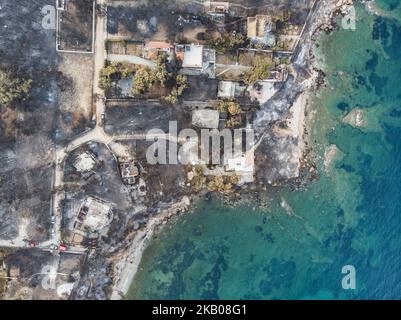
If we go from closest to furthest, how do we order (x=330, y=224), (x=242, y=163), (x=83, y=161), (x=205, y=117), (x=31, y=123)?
(x=31, y=123) < (x=83, y=161) < (x=205, y=117) < (x=242, y=163) < (x=330, y=224)

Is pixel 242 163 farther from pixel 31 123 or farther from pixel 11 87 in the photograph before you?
pixel 11 87

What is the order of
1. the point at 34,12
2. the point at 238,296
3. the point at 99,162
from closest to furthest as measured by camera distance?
the point at 34,12, the point at 99,162, the point at 238,296

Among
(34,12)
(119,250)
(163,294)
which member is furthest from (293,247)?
(34,12)

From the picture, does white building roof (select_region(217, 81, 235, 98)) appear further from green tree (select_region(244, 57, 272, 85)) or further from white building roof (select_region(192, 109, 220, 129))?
white building roof (select_region(192, 109, 220, 129))

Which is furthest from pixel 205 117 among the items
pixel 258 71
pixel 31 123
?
pixel 31 123

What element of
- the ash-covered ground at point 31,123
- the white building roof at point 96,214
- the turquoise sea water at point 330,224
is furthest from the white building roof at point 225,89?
the white building roof at point 96,214

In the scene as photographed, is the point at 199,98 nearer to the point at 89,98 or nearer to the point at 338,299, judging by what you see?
the point at 89,98

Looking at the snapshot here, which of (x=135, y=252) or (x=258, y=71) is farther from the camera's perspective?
(x=135, y=252)

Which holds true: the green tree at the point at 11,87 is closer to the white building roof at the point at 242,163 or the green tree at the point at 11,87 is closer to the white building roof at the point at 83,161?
the white building roof at the point at 83,161
